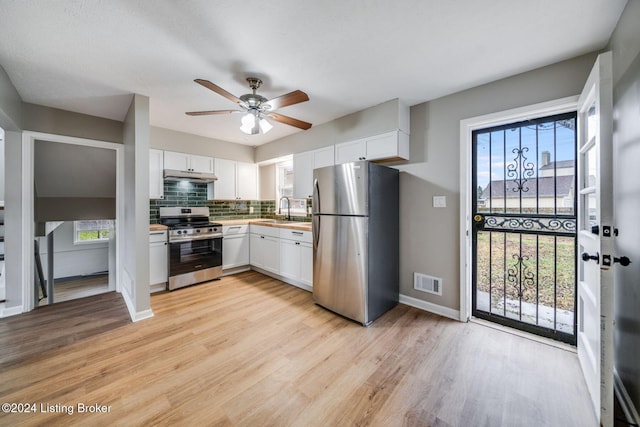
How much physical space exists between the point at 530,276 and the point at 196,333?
330cm

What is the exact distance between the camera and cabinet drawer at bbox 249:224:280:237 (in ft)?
12.6

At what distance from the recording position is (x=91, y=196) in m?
3.50

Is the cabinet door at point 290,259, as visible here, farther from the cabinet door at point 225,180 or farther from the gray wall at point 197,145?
the gray wall at point 197,145

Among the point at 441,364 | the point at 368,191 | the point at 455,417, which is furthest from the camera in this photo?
the point at 368,191

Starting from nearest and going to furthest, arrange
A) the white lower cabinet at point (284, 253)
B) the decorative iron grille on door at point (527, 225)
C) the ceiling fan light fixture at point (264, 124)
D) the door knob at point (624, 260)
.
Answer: the door knob at point (624, 260) < the decorative iron grille on door at point (527, 225) < the ceiling fan light fixture at point (264, 124) < the white lower cabinet at point (284, 253)

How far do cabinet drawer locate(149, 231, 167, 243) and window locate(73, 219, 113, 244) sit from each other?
4.31 feet

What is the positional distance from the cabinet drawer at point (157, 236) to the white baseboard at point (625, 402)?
Result: 179 inches

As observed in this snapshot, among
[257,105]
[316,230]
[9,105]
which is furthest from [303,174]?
[9,105]

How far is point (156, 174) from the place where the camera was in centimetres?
368

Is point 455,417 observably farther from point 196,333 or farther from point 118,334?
point 118,334

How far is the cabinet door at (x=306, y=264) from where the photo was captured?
333 centimetres

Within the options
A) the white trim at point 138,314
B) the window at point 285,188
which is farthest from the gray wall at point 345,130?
the white trim at point 138,314

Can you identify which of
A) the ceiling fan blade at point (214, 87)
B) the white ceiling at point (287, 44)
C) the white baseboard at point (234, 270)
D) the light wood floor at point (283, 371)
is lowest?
the light wood floor at point (283, 371)

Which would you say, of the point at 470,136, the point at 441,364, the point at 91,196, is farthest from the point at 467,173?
the point at 91,196
